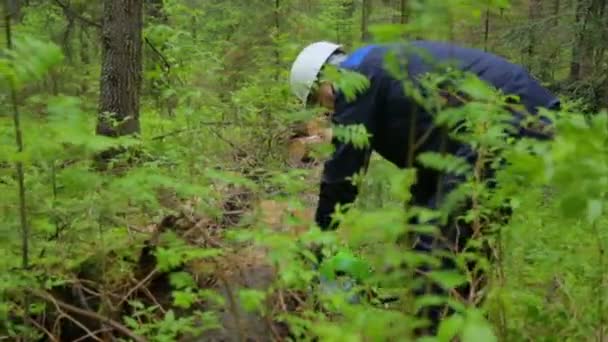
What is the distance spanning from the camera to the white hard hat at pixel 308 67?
3.51m

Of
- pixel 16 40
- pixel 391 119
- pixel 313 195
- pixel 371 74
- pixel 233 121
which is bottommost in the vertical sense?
pixel 313 195

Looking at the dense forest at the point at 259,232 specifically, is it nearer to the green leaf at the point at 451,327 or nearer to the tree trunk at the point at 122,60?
the green leaf at the point at 451,327

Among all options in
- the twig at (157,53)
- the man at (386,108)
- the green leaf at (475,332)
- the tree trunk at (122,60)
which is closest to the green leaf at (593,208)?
the green leaf at (475,332)

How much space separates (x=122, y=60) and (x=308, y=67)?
394cm

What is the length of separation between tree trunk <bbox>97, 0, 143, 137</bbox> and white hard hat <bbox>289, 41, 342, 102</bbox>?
3.52 metres

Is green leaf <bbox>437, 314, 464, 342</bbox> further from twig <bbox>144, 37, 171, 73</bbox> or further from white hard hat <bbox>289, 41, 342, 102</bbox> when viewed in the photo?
twig <bbox>144, 37, 171, 73</bbox>

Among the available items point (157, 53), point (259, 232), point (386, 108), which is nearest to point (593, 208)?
point (259, 232)

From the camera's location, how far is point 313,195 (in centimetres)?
516

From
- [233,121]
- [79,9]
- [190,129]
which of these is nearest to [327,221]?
[190,129]

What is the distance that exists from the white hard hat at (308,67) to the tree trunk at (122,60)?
3523mm

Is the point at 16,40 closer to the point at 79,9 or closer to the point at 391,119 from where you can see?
the point at 391,119

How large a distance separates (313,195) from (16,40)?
2.95 meters

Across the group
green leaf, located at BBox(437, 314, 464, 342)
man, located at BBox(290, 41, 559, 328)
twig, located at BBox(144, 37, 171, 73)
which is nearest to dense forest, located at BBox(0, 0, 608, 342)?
green leaf, located at BBox(437, 314, 464, 342)

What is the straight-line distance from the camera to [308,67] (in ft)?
11.6
